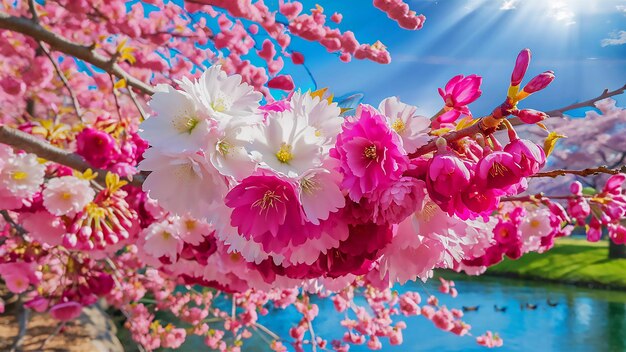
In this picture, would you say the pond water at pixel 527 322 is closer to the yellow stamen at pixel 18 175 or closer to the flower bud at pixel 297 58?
the flower bud at pixel 297 58

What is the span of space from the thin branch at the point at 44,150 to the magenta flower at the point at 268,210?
473mm

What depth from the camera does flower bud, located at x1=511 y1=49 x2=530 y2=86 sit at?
0.30m

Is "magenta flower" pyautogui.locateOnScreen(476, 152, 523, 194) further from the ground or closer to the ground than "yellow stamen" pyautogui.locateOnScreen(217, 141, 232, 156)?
closer to the ground

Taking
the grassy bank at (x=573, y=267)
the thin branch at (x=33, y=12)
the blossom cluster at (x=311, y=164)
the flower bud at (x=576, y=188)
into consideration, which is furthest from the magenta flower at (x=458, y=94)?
the grassy bank at (x=573, y=267)

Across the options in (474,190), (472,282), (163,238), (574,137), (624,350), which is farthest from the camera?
(472,282)

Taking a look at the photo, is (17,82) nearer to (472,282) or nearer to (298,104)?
(298,104)

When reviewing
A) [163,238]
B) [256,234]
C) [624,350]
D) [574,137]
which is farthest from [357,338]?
[574,137]

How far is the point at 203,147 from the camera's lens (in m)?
0.34

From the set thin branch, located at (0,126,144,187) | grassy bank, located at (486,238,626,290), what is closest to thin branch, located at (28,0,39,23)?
thin branch, located at (0,126,144,187)

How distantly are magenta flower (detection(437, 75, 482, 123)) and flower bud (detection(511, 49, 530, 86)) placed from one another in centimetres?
4

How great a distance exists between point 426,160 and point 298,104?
0.11m

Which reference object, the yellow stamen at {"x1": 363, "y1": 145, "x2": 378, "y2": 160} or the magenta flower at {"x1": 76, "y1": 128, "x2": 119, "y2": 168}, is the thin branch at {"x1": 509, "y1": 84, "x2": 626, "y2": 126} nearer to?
the yellow stamen at {"x1": 363, "y1": 145, "x2": 378, "y2": 160}

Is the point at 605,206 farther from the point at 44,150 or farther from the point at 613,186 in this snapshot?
the point at 44,150

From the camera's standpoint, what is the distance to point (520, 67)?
307 millimetres
